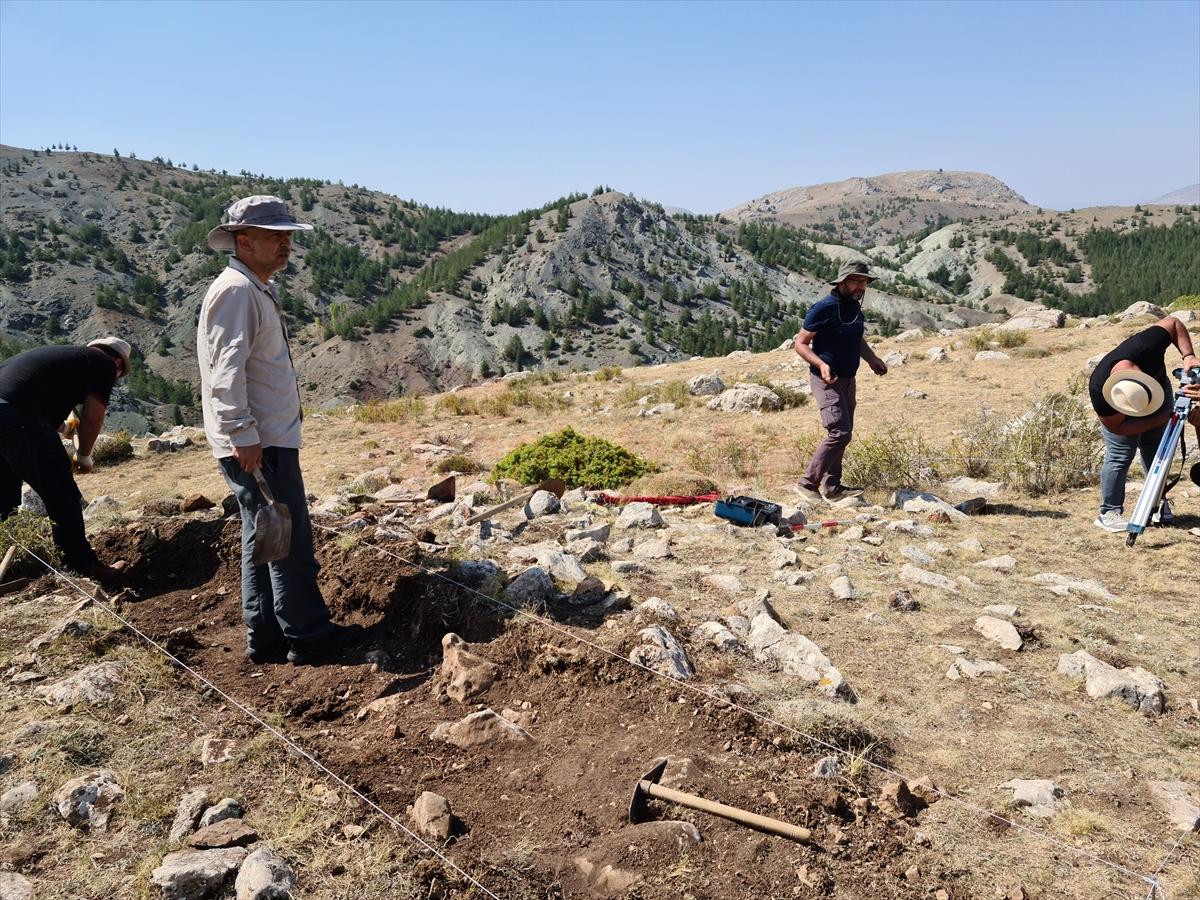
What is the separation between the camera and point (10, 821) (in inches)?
94.0

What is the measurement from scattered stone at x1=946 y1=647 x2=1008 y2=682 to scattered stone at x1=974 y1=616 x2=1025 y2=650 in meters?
0.24

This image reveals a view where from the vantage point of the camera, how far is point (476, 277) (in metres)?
70.4

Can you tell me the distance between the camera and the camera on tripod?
4730 millimetres

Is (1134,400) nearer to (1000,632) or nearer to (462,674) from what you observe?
(1000,632)

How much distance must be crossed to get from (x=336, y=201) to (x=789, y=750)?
121m

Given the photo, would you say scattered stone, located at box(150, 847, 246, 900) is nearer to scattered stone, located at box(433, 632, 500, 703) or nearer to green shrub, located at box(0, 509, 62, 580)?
scattered stone, located at box(433, 632, 500, 703)

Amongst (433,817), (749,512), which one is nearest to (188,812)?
(433,817)

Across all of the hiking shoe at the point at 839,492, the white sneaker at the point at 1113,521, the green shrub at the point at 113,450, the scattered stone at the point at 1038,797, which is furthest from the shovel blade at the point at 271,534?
the green shrub at the point at 113,450

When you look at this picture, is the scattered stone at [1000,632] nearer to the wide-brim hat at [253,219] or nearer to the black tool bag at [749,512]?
the black tool bag at [749,512]

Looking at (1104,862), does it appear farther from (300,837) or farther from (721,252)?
(721,252)

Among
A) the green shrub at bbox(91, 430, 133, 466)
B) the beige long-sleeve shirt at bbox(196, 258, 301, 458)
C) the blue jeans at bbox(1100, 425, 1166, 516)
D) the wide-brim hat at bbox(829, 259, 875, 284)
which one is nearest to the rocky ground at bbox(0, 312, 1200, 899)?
the blue jeans at bbox(1100, 425, 1166, 516)

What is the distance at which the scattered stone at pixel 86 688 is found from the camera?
305 cm

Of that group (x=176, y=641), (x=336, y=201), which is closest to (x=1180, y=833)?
(x=176, y=641)

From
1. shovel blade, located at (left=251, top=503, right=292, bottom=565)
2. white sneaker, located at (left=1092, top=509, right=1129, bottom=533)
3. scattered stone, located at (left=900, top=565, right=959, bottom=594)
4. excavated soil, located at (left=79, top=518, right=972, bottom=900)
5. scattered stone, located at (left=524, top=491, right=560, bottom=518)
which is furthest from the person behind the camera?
scattered stone, located at (left=524, top=491, right=560, bottom=518)
